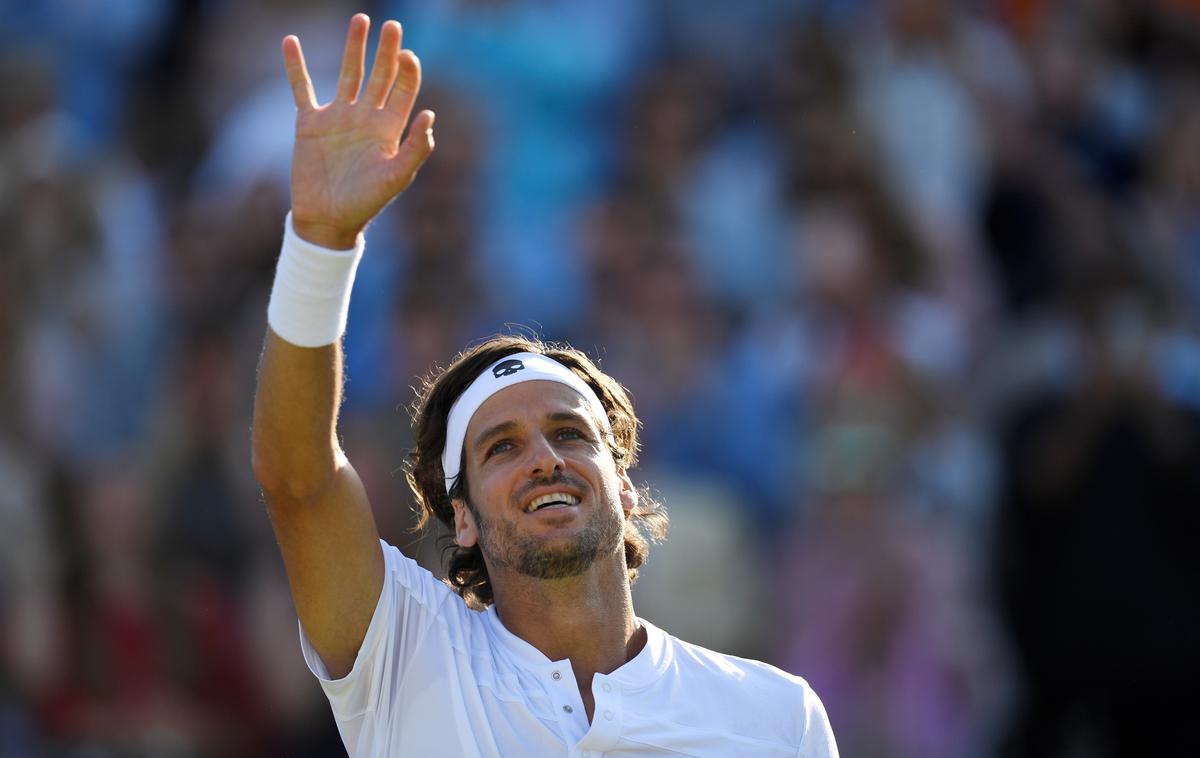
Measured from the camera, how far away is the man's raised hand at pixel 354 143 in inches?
151

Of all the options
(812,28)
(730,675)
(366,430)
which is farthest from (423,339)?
(730,675)

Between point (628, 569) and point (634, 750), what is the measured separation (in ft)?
2.70

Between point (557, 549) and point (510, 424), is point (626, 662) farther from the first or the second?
point (510, 424)

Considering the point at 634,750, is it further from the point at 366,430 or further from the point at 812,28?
the point at 812,28

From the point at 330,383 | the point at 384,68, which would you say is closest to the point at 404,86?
the point at 384,68

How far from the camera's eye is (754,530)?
7629mm

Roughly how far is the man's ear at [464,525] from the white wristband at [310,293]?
778mm

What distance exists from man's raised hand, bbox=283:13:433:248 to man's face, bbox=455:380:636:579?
0.75m

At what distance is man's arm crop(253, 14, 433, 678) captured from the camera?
3836 mm

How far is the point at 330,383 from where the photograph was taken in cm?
387

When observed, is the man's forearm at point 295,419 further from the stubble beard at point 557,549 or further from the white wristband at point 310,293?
the stubble beard at point 557,549

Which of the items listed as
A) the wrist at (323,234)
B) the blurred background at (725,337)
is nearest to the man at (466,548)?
the wrist at (323,234)

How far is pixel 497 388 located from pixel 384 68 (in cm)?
90

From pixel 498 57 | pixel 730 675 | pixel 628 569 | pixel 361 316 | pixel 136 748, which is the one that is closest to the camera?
pixel 730 675
